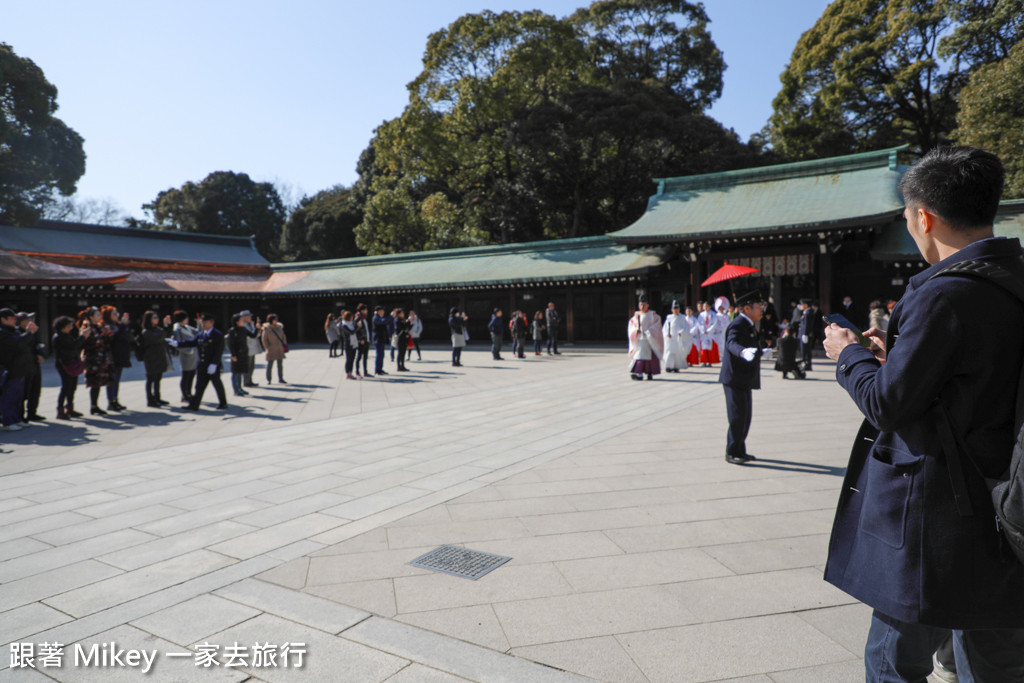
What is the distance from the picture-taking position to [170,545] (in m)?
3.72

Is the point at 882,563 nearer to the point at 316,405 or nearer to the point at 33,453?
the point at 33,453

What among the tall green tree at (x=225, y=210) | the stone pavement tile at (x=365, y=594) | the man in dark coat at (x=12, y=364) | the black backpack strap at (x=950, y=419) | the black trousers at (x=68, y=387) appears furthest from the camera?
the tall green tree at (x=225, y=210)

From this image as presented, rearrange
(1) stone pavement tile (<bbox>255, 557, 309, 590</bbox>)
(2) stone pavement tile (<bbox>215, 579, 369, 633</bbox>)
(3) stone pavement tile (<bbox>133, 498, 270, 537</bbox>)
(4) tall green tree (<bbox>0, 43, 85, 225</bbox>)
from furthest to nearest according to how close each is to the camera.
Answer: (4) tall green tree (<bbox>0, 43, 85, 225</bbox>), (3) stone pavement tile (<bbox>133, 498, 270, 537</bbox>), (1) stone pavement tile (<bbox>255, 557, 309, 590</bbox>), (2) stone pavement tile (<bbox>215, 579, 369, 633</bbox>)

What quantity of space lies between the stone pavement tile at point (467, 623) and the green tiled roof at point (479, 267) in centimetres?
1797

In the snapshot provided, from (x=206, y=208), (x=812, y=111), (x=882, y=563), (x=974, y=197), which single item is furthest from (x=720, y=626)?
(x=206, y=208)

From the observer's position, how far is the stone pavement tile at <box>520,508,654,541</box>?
395 cm

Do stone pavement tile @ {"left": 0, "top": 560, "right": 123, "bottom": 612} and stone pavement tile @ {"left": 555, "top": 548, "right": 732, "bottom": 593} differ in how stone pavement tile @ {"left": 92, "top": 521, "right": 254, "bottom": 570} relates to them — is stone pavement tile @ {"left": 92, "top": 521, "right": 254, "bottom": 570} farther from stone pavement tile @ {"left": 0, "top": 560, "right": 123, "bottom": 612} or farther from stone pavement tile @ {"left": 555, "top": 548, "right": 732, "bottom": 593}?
stone pavement tile @ {"left": 555, "top": 548, "right": 732, "bottom": 593}

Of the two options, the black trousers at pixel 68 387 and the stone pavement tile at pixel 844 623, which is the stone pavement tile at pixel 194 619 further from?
the black trousers at pixel 68 387

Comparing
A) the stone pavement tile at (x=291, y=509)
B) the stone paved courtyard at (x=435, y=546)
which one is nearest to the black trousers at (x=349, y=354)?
the stone paved courtyard at (x=435, y=546)

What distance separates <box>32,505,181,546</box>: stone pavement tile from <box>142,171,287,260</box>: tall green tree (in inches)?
1879

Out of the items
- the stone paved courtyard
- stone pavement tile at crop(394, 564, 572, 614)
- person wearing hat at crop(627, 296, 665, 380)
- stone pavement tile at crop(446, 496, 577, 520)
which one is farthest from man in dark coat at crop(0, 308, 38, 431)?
person wearing hat at crop(627, 296, 665, 380)

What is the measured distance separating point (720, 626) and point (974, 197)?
80.1 inches

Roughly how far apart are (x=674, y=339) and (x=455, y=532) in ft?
35.5

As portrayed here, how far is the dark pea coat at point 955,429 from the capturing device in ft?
4.78
